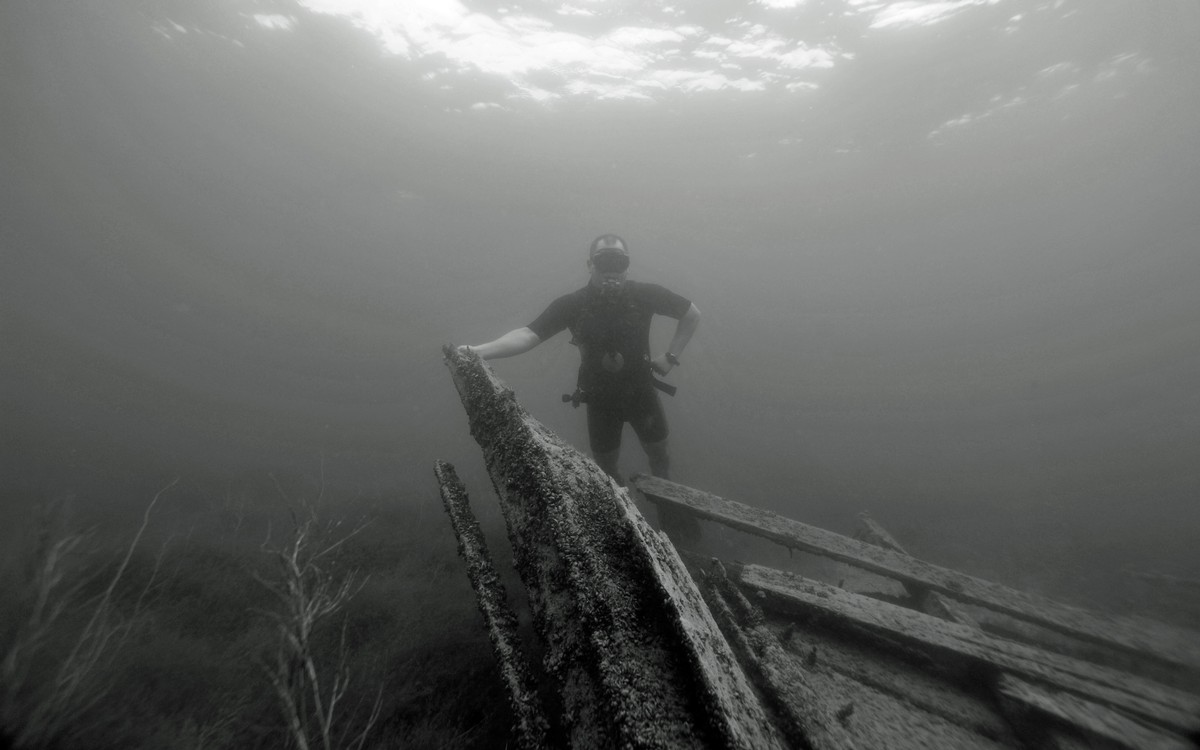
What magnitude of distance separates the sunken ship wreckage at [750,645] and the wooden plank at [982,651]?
0.01 m

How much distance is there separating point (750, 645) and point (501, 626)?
1285 millimetres

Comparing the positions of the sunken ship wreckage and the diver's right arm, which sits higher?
the diver's right arm

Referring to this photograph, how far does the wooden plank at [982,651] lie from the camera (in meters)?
2.39

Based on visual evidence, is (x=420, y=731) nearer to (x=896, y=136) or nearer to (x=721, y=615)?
(x=721, y=615)

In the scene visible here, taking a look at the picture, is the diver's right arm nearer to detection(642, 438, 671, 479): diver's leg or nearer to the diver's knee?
the diver's knee

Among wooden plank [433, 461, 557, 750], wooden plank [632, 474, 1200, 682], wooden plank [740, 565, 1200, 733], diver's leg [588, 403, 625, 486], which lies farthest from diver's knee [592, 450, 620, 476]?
wooden plank [433, 461, 557, 750]

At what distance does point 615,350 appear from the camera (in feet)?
16.5

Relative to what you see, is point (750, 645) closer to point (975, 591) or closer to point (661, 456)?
point (975, 591)

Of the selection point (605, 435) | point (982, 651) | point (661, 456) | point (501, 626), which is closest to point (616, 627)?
point (501, 626)

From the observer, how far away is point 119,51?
27422 mm

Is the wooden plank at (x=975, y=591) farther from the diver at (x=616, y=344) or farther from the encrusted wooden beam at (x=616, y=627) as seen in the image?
the encrusted wooden beam at (x=616, y=627)

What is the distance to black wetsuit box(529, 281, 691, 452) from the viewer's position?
16.3 feet

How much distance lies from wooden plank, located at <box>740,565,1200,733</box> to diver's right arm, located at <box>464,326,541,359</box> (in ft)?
8.94

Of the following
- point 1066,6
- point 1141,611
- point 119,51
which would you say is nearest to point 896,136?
point 1066,6
